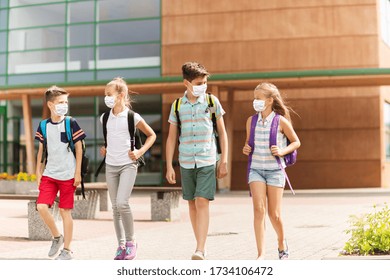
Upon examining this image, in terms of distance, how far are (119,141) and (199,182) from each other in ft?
3.03

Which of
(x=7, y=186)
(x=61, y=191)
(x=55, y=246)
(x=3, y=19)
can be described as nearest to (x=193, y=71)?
(x=61, y=191)

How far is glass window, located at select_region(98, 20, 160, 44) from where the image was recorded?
29.1 m

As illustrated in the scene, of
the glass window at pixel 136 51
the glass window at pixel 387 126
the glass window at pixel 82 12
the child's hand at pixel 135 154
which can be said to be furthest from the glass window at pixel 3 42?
the child's hand at pixel 135 154

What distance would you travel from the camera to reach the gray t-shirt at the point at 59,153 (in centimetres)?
654

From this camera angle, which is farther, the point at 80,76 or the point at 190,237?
the point at 80,76

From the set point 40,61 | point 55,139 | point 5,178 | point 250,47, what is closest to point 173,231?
point 55,139

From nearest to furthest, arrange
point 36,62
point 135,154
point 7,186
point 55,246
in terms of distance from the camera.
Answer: point 135,154 → point 55,246 → point 7,186 → point 36,62

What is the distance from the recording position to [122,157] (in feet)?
21.3

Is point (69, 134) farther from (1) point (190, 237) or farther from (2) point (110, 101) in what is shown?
(1) point (190, 237)

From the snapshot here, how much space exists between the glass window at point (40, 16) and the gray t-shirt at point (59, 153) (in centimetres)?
2426
